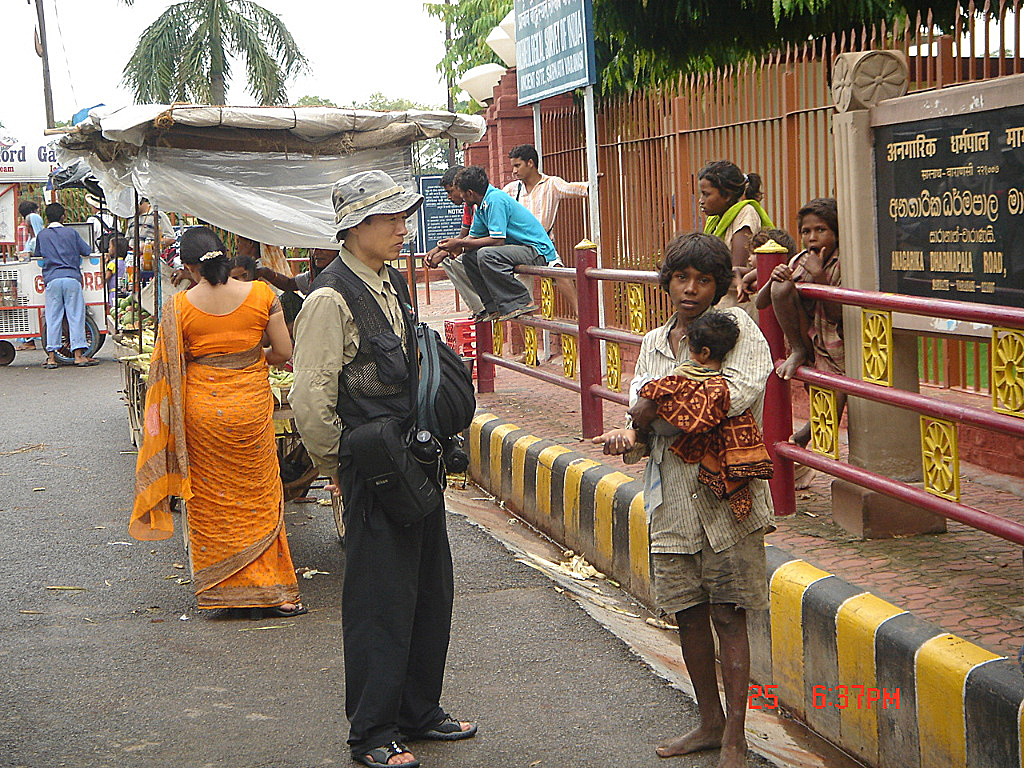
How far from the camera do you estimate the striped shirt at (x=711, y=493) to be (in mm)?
3768

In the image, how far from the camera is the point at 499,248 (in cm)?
903

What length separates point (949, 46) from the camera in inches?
244

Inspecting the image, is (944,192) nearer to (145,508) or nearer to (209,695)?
(209,695)

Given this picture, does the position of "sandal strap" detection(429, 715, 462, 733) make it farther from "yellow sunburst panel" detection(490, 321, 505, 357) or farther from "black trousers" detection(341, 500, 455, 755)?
"yellow sunburst panel" detection(490, 321, 505, 357)

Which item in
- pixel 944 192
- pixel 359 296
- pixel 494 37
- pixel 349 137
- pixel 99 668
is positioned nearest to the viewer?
pixel 359 296

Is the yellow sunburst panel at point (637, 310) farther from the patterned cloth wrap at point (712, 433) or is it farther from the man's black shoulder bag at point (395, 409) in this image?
Result: the patterned cloth wrap at point (712, 433)

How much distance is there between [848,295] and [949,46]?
6.98 ft

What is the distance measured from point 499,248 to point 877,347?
15.2ft

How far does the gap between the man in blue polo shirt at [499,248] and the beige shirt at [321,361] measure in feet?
16.3

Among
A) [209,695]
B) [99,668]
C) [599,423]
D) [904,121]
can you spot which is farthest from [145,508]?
[904,121]

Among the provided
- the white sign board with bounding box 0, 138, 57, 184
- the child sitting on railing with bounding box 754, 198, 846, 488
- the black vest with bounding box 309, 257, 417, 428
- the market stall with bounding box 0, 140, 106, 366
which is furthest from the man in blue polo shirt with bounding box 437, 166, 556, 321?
the white sign board with bounding box 0, 138, 57, 184

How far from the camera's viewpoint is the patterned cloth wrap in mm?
3705
